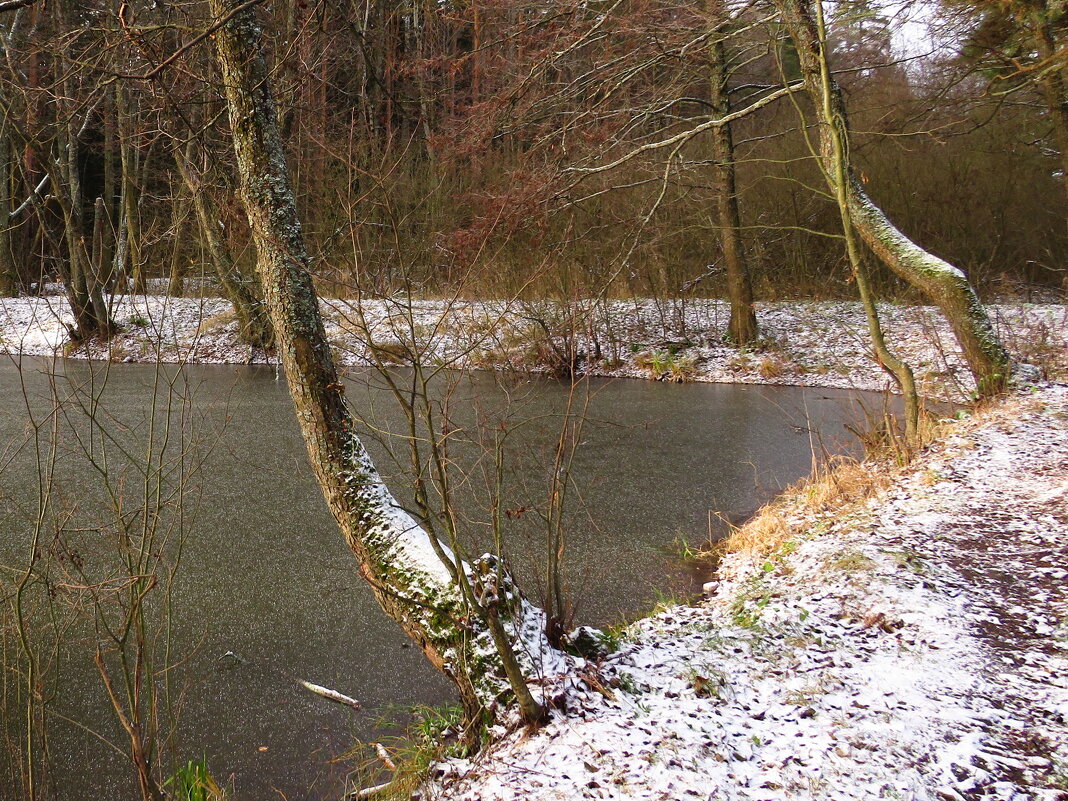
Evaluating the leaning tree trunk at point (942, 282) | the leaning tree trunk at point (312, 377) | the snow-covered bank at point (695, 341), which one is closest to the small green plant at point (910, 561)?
the leaning tree trunk at point (312, 377)

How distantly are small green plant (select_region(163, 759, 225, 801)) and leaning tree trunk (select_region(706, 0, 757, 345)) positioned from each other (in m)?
10.2

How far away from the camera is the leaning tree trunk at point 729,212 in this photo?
1143cm

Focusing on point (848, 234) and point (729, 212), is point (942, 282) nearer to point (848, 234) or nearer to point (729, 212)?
point (848, 234)

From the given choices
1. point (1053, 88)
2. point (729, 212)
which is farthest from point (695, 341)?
point (1053, 88)

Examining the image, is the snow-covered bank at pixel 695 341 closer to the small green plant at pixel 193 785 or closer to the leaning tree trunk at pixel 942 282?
the leaning tree trunk at pixel 942 282

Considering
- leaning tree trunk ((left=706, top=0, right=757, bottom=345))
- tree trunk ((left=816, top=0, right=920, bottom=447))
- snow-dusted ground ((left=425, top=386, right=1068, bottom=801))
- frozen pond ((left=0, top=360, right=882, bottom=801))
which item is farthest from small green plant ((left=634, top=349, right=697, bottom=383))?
snow-dusted ground ((left=425, top=386, right=1068, bottom=801))

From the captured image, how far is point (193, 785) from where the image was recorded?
267 cm

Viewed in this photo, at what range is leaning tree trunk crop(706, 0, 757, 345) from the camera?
37.5ft

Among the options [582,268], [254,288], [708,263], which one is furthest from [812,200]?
[254,288]

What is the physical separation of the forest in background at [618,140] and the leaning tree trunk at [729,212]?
108 mm

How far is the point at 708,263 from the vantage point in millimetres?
14922

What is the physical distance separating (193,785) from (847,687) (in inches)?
85.2

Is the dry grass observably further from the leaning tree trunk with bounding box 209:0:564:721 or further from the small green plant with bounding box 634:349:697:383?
the small green plant with bounding box 634:349:697:383

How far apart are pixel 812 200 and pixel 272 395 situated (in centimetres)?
1034
